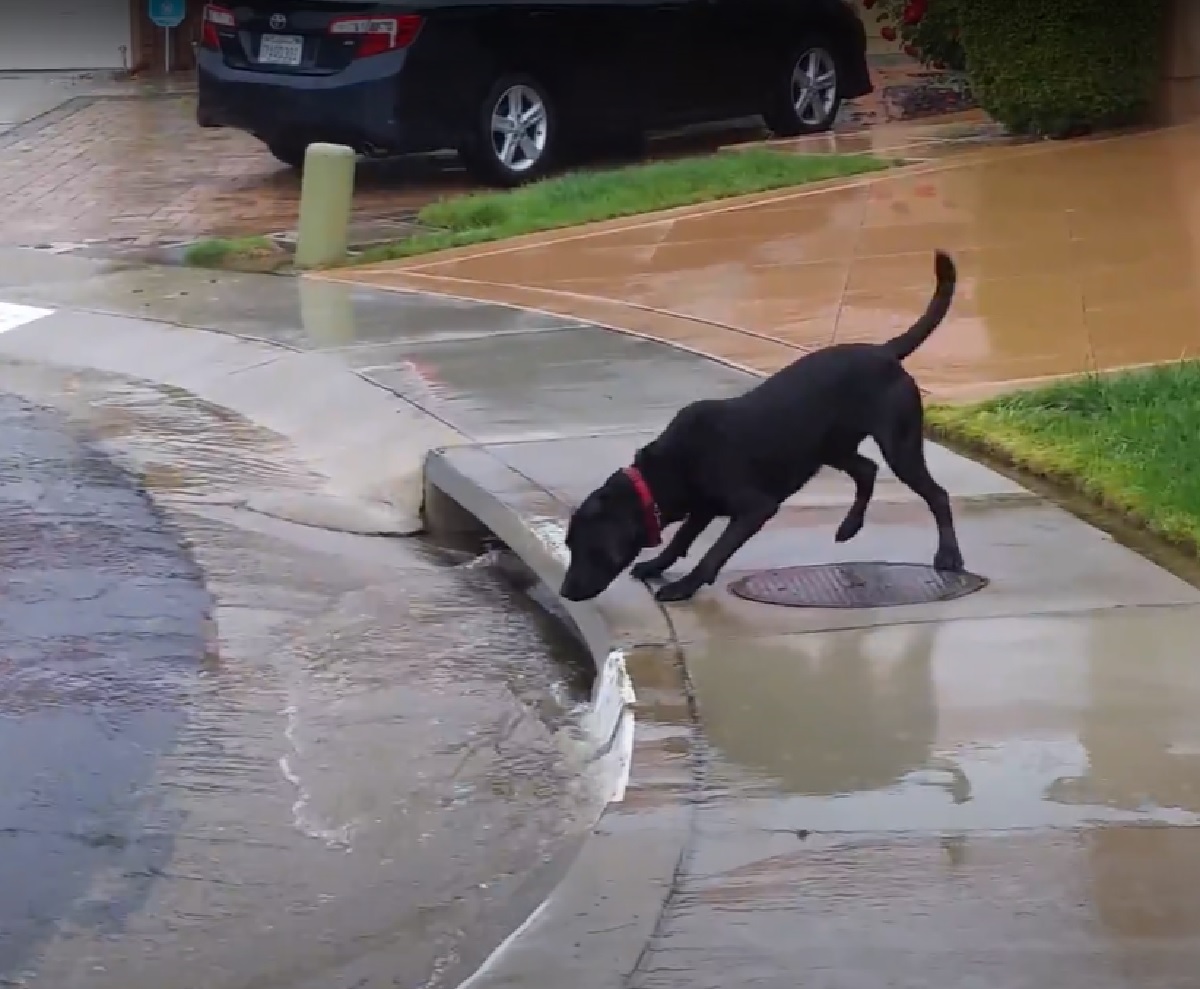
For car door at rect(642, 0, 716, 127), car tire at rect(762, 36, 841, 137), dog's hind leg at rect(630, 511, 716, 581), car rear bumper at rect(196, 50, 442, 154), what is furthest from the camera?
car tire at rect(762, 36, 841, 137)

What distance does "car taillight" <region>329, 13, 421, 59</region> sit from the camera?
42.2 feet

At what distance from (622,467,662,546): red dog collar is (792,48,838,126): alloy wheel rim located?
410 inches

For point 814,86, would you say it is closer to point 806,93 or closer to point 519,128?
point 806,93

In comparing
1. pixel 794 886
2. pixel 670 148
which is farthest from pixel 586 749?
pixel 670 148

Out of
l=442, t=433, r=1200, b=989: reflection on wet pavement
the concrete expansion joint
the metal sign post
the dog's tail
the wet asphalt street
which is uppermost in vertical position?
the dog's tail

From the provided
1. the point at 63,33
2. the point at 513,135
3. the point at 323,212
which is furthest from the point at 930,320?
the point at 63,33

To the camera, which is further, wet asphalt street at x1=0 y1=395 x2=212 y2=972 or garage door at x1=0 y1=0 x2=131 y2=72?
garage door at x1=0 y1=0 x2=131 y2=72

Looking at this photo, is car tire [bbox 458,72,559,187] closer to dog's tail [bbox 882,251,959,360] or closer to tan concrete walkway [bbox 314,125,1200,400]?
tan concrete walkway [bbox 314,125,1200,400]

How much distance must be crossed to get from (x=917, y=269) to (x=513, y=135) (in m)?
4.51

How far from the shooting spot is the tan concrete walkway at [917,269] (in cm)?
851

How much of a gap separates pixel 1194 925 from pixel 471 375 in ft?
16.8

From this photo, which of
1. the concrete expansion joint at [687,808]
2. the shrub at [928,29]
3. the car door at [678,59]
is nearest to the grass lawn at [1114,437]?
the concrete expansion joint at [687,808]

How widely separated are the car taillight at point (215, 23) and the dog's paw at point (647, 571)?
8.46 meters

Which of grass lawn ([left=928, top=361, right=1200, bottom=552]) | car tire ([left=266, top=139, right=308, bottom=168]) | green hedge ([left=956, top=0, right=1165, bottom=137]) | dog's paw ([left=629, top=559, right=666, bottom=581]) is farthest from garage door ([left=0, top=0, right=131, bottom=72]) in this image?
dog's paw ([left=629, top=559, right=666, bottom=581])
